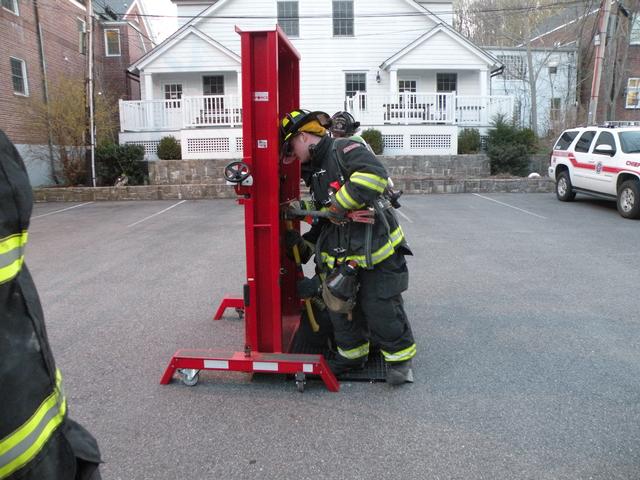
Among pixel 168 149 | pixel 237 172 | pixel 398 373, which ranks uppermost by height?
pixel 168 149

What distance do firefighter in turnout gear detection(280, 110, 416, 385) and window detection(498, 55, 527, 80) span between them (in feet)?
104

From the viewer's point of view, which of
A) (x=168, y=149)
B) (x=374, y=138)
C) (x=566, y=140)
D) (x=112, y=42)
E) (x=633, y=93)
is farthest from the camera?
(x=633, y=93)

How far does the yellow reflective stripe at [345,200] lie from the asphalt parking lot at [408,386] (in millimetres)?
1284

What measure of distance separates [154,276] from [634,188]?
951cm

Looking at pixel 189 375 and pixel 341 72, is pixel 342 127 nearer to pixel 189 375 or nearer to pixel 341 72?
pixel 189 375

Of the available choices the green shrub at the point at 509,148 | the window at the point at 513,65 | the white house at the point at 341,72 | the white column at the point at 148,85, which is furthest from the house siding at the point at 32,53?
the window at the point at 513,65

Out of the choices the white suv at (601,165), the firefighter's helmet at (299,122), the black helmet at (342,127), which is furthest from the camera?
the white suv at (601,165)

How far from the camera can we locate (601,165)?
12.1 m

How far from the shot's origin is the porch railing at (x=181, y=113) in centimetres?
1841

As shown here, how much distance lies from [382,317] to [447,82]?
2091 cm

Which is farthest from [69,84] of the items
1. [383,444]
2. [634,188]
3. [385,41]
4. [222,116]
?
A: [383,444]

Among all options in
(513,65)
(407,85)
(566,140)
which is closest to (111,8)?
(407,85)

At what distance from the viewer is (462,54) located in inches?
843

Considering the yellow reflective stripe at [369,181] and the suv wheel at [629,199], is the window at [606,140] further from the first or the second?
the yellow reflective stripe at [369,181]
